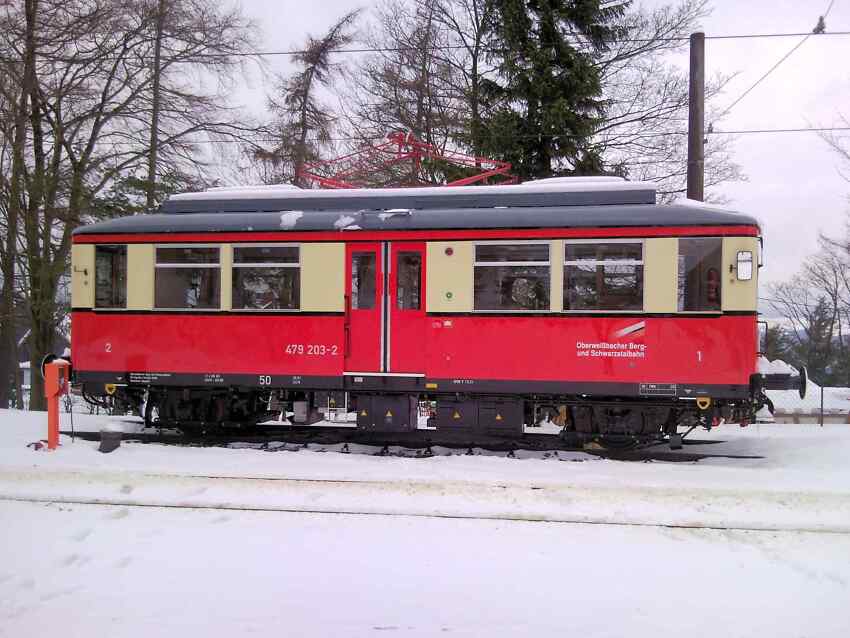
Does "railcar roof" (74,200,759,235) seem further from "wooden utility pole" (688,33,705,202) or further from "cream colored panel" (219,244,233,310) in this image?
"wooden utility pole" (688,33,705,202)

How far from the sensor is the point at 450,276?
8031 mm

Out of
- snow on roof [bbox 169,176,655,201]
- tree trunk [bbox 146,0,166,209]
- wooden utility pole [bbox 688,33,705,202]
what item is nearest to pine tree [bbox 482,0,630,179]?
wooden utility pole [bbox 688,33,705,202]

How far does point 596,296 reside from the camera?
7730 mm

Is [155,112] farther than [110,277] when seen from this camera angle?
Yes

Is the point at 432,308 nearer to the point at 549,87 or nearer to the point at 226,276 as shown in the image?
the point at 226,276

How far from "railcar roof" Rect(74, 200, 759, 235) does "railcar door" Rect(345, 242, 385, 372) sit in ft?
1.32

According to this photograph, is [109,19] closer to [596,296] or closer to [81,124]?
[81,124]

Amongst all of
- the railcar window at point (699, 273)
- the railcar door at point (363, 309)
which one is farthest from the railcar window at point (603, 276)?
the railcar door at point (363, 309)

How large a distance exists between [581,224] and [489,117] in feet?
32.7

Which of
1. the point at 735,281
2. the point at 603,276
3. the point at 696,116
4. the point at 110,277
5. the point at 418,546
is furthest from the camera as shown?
the point at 696,116

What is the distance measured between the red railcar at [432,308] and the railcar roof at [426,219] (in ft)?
0.09

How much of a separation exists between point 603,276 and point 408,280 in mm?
2508

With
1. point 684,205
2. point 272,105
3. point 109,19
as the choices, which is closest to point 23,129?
point 109,19

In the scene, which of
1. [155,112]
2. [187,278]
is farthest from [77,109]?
[187,278]
